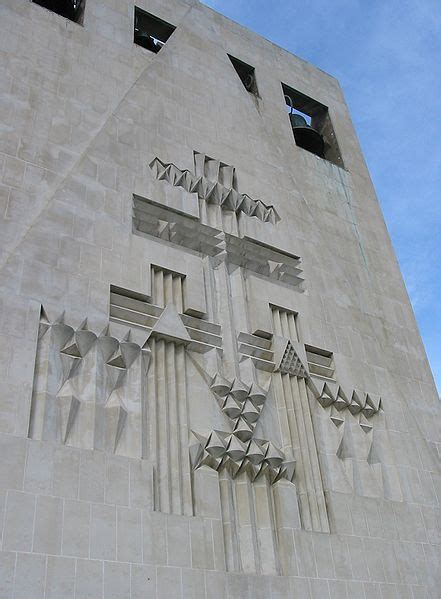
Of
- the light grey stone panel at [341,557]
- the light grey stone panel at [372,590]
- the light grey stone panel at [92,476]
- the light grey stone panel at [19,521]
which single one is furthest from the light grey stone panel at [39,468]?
the light grey stone panel at [372,590]

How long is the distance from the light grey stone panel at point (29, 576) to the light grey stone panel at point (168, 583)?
1279mm

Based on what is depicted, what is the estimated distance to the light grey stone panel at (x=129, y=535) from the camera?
695cm

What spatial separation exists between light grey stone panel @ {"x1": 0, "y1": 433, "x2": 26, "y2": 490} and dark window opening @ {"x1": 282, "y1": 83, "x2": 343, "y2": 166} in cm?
1112

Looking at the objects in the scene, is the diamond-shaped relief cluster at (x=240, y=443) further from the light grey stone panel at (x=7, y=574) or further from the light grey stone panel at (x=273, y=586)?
the light grey stone panel at (x=7, y=574)

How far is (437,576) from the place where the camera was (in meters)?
9.51

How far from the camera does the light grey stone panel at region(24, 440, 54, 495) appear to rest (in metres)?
6.77

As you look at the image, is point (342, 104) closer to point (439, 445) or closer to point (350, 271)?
point (350, 271)

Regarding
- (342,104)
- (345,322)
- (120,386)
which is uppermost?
(342,104)

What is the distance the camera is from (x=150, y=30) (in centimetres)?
1484

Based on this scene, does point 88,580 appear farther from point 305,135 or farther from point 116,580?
point 305,135

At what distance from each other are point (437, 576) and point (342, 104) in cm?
1247

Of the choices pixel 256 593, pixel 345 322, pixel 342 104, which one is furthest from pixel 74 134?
pixel 342 104

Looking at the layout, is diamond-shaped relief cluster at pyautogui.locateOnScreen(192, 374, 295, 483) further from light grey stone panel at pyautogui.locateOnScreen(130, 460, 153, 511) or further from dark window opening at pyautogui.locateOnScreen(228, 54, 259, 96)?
dark window opening at pyautogui.locateOnScreen(228, 54, 259, 96)

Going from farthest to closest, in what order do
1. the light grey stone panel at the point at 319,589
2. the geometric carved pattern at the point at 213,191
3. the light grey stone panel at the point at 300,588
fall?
1. the geometric carved pattern at the point at 213,191
2. the light grey stone panel at the point at 319,589
3. the light grey stone panel at the point at 300,588
